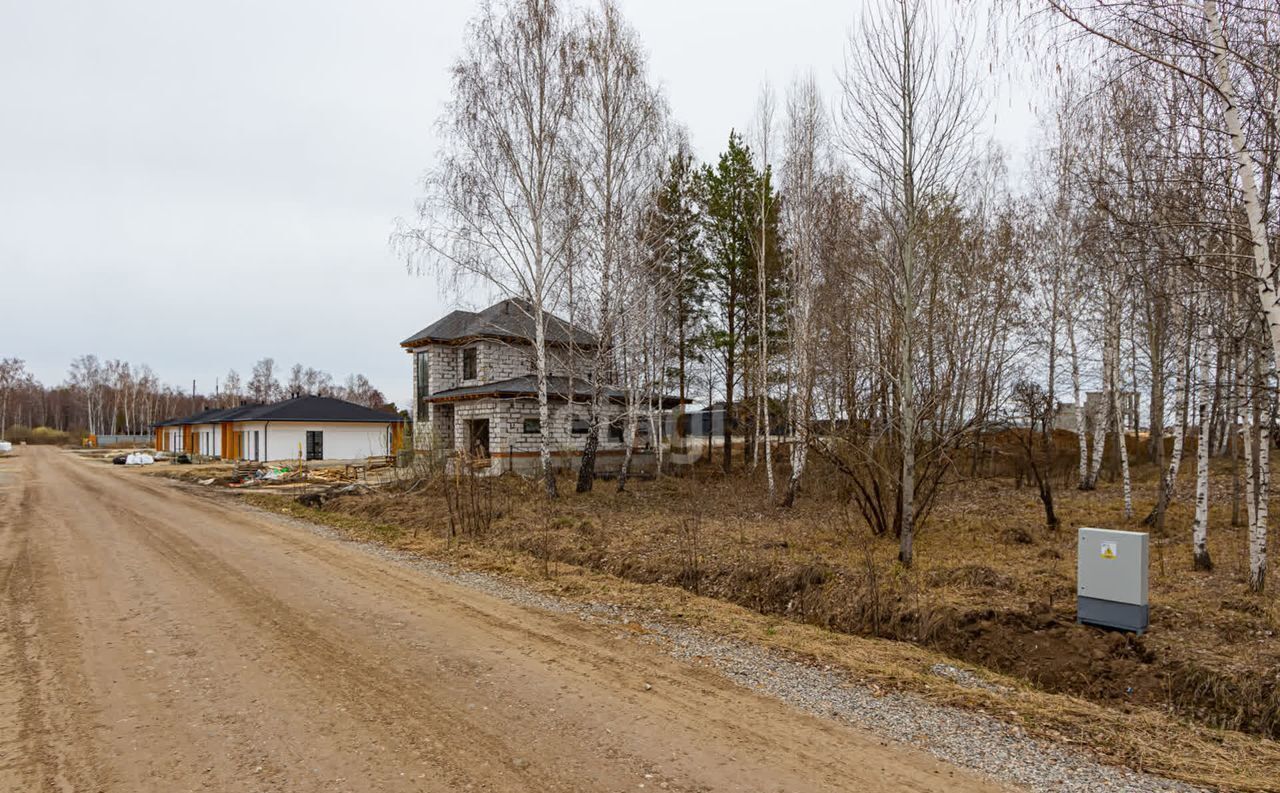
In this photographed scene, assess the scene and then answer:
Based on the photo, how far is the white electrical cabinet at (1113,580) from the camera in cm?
603

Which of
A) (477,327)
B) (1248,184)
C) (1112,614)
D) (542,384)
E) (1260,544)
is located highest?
(477,327)

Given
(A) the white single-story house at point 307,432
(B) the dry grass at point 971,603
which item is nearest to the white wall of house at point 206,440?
(A) the white single-story house at point 307,432

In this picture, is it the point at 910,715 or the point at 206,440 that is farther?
the point at 206,440

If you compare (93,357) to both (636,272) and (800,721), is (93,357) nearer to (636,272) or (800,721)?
(636,272)

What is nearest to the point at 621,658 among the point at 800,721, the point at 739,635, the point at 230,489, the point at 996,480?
the point at 739,635

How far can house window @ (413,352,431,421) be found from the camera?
90.9ft

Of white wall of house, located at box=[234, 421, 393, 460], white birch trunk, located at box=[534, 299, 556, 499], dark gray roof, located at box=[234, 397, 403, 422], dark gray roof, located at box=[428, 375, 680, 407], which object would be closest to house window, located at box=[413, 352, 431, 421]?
dark gray roof, located at box=[428, 375, 680, 407]

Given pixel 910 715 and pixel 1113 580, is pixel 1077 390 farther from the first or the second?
pixel 910 715

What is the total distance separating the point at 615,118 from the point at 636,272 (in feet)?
12.4

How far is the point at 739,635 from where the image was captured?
20.7 ft

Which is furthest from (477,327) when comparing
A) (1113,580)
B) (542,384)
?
(1113,580)

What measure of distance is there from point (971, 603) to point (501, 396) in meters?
17.8

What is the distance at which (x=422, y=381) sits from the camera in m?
28.2

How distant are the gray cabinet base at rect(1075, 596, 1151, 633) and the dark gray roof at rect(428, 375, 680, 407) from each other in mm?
15891
